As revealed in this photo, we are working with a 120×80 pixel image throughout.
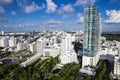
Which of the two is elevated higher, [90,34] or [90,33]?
[90,33]

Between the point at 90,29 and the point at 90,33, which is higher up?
the point at 90,29

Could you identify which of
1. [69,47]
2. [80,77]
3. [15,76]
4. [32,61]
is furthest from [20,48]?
[80,77]

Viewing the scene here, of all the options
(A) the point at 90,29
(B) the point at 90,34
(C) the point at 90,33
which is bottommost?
(B) the point at 90,34

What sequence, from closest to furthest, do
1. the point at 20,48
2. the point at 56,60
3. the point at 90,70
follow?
1. the point at 90,70
2. the point at 56,60
3. the point at 20,48

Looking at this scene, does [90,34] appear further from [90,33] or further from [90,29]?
[90,29]

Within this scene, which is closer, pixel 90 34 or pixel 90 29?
pixel 90 29

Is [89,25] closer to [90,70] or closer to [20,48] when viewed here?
[90,70]

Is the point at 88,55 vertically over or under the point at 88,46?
under

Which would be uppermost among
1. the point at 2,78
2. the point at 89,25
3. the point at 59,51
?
the point at 89,25

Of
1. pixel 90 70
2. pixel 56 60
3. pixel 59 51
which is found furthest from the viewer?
pixel 59 51

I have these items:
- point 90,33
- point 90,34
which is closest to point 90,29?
point 90,33

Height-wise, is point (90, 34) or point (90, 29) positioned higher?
point (90, 29)
